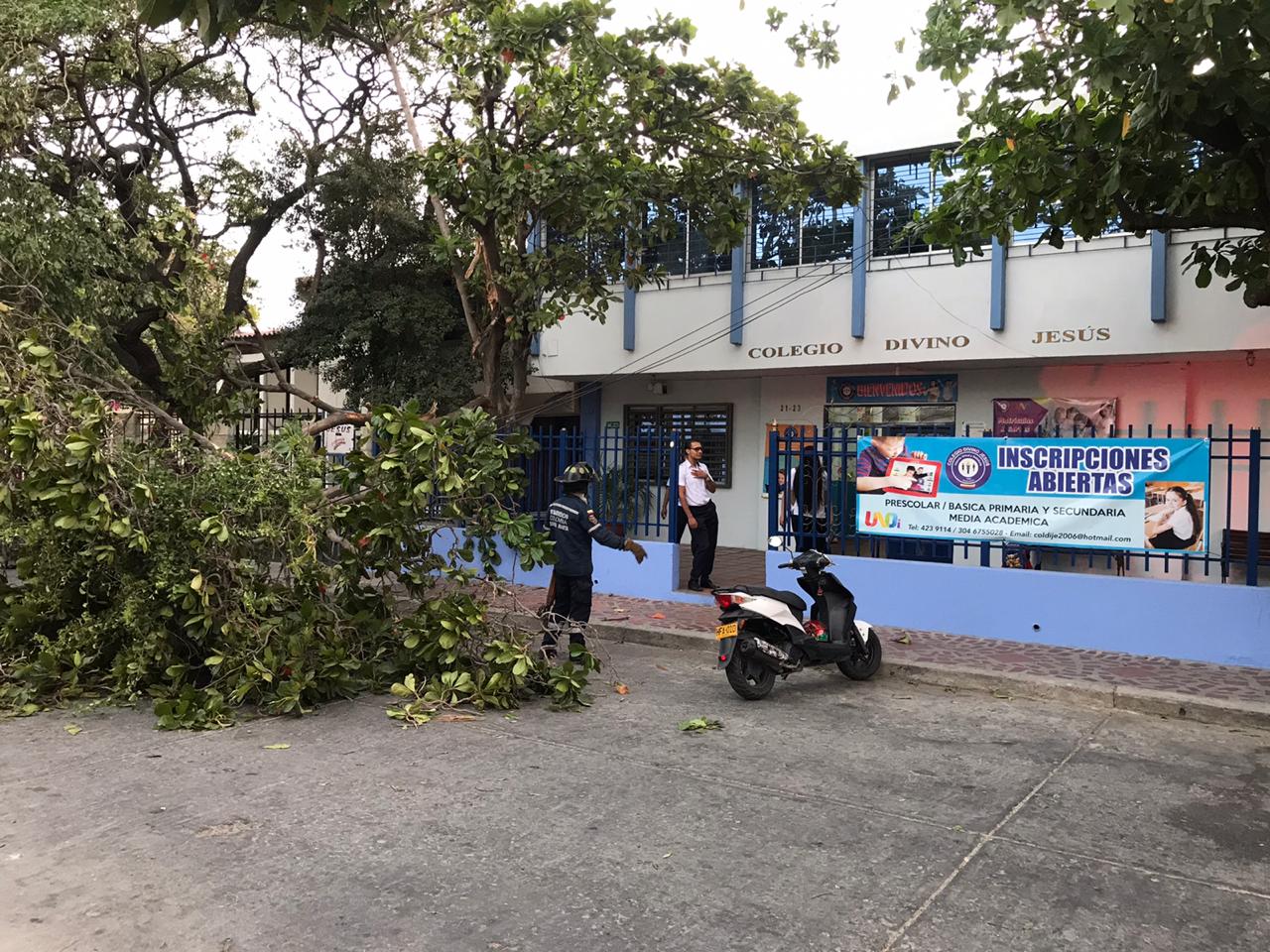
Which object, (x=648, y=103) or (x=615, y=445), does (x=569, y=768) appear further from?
(x=648, y=103)

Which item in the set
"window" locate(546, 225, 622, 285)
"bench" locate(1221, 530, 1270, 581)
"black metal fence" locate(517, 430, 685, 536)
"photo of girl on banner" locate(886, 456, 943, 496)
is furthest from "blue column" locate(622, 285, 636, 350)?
"bench" locate(1221, 530, 1270, 581)

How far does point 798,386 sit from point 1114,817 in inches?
462

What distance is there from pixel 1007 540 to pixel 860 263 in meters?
6.43

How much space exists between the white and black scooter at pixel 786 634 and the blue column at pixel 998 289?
6.99 meters

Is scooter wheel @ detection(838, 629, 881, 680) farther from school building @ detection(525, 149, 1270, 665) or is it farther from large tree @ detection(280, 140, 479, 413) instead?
large tree @ detection(280, 140, 479, 413)

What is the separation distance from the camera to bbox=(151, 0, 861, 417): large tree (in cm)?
1022

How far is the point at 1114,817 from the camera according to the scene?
480 centimetres

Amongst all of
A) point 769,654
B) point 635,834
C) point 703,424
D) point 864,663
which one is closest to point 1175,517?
point 864,663

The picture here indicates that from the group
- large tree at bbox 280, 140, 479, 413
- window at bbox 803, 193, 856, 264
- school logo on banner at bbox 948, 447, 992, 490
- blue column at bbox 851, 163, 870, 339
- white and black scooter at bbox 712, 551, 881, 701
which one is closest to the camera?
white and black scooter at bbox 712, 551, 881, 701

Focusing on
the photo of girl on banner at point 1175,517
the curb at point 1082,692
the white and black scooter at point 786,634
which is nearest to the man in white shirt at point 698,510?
the white and black scooter at point 786,634

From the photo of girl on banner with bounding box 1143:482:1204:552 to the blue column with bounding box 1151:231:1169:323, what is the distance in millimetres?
4937

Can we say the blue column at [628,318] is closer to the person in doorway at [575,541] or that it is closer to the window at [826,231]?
the window at [826,231]

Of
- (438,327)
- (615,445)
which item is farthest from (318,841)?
(438,327)

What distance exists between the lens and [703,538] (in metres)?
11.6
